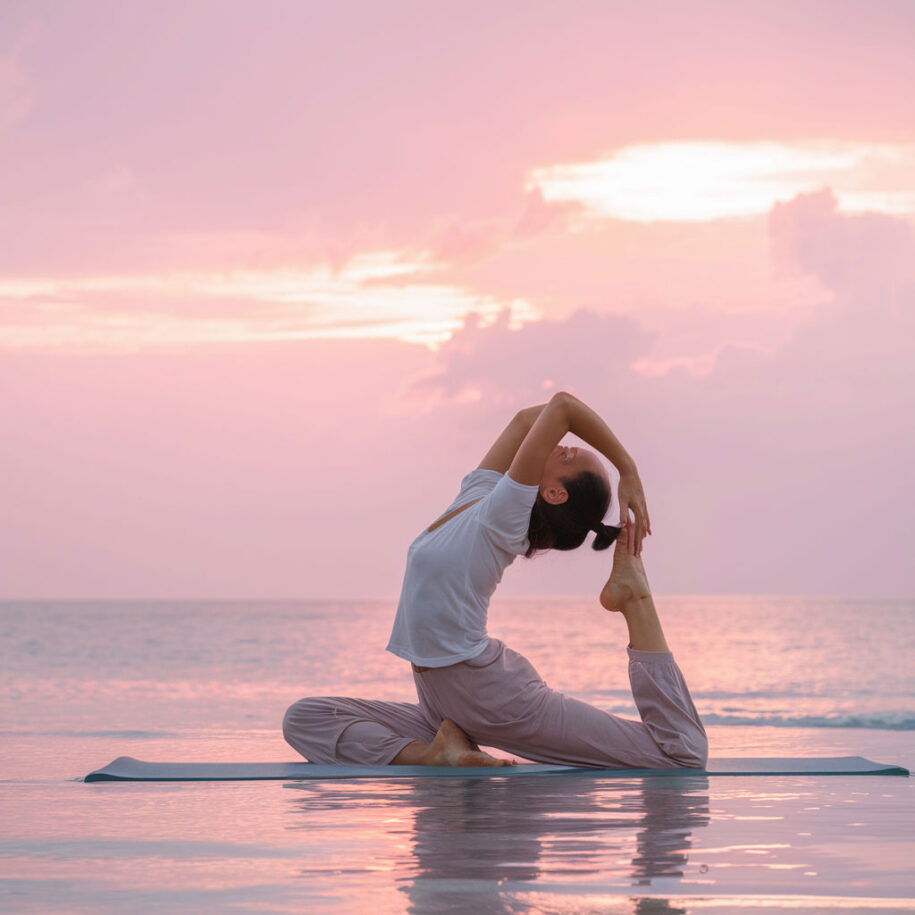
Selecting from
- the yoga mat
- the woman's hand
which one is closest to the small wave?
the yoga mat

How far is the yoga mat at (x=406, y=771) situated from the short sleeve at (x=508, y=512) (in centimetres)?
81

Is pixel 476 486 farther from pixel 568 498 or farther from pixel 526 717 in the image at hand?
pixel 526 717

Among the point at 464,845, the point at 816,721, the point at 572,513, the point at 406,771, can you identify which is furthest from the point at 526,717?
the point at 816,721

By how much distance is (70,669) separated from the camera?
1905 centimetres

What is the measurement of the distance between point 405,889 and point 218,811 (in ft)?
4.58

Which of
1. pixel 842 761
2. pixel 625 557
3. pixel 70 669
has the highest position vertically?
pixel 625 557

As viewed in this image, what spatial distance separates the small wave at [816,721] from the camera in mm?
10094

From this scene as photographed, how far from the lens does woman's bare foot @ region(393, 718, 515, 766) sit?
189 inches

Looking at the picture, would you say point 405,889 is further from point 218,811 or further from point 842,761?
point 842,761

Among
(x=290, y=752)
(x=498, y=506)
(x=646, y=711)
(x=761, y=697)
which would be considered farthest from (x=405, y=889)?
(x=761, y=697)

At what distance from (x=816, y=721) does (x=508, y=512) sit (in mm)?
6852

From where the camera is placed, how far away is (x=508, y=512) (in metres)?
4.48

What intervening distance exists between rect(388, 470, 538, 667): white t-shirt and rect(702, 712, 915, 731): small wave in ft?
18.8

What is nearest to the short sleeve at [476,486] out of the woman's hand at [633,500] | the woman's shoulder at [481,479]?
the woman's shoulder at [481,479]
